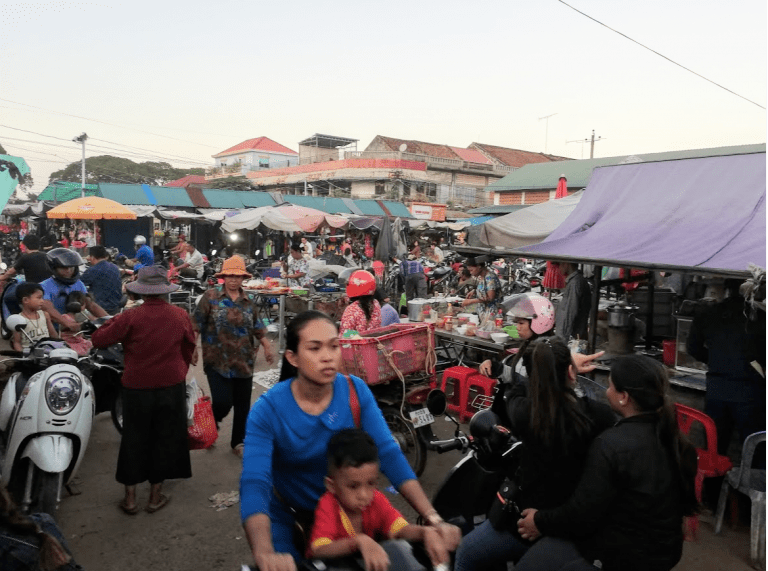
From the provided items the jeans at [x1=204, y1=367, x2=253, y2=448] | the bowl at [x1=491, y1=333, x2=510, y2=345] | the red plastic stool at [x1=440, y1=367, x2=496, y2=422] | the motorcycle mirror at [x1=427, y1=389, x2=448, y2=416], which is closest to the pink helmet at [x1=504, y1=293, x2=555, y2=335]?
the motorcycle mirror at [x1=427, y1=389, x2=448, y2=416]

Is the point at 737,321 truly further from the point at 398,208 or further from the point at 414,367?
the point at 398,208

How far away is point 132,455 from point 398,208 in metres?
30.3

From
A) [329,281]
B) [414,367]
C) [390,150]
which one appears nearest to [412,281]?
[329,281]

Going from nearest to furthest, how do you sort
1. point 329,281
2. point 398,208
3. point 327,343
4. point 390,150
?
1. point 327,343
2. point 329,281
3. point 398,208
4. point 390,150

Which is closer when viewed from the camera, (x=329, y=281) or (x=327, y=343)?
(x=327, y=343)

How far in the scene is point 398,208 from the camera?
33.7 metres

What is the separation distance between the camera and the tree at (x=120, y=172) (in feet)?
194

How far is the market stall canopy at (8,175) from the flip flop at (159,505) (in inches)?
92.8

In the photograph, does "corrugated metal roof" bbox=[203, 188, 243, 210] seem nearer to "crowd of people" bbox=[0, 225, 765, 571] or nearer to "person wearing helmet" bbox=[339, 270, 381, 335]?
"person wearing helmet" bbox=[339, 270, 381, 335]

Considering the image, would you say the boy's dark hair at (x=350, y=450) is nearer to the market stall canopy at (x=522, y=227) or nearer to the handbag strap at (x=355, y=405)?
the handbag strap at (x=355, y=405)

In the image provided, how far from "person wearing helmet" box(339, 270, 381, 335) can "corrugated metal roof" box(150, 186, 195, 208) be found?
23.2 m

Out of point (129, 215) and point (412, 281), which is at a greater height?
point (129, 215)

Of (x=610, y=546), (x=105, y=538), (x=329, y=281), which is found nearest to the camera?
(x=610, y=546)

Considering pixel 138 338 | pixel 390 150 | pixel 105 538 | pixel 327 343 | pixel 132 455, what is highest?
pixel 390 150
